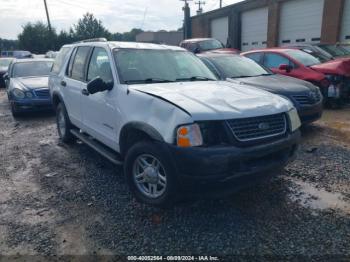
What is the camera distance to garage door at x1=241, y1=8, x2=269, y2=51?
2062 cm

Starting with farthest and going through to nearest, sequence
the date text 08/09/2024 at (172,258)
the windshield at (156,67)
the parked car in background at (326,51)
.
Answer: the parked car in background at (326,51), the windshield at (156,67), the date text 08/09/2024 at (172,258)

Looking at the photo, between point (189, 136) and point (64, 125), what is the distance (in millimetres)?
3809

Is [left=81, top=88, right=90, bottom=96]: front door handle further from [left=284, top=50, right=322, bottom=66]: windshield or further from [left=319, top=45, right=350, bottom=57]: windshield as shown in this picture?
[left=319, top=45, right=350, bottom=57]: windshield

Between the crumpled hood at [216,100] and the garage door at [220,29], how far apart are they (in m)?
22.8

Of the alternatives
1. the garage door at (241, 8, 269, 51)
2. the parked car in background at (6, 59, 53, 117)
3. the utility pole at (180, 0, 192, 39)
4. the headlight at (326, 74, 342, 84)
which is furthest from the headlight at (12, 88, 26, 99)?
the utility pole at (180, 0, 192, 39)

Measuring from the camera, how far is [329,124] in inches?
259

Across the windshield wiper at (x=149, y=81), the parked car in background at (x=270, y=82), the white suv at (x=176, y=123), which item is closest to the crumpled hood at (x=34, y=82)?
the white suv at (x=176, y=123)

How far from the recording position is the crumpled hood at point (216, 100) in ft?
9.37

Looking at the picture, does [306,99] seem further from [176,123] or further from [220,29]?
[220,29]

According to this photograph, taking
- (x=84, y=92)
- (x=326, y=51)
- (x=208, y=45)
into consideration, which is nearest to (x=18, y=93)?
(x=84, y=92)

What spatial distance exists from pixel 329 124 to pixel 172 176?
5101 mm

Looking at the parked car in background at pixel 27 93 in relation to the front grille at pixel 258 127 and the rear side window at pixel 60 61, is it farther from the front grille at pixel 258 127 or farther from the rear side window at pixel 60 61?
the front grille at pixel 258 127

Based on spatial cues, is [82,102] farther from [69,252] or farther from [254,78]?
[254,78]

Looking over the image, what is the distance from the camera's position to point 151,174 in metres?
3.18
